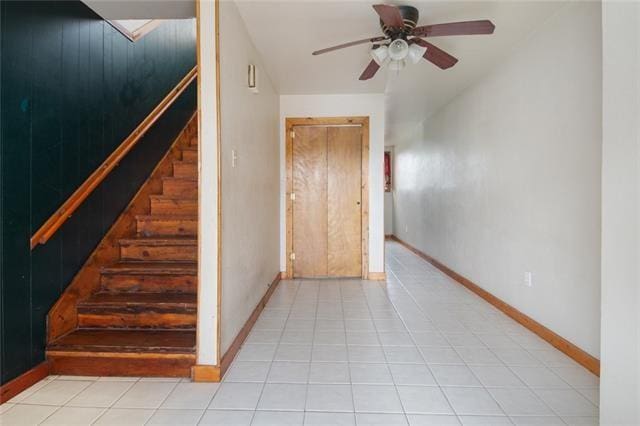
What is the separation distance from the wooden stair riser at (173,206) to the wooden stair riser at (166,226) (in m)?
0.18

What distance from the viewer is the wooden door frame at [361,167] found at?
4.16m

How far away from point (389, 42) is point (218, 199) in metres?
1.70

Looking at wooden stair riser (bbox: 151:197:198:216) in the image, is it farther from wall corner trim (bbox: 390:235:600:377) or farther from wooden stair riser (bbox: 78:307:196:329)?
wall corner trim (bbox: 390:235:600:377)

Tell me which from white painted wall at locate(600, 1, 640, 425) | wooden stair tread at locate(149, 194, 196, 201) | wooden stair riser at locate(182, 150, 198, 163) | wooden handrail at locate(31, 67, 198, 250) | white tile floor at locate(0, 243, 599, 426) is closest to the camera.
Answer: white painted wall at locate(600, 1, 640, 425)

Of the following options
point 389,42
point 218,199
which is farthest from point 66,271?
point 389,42

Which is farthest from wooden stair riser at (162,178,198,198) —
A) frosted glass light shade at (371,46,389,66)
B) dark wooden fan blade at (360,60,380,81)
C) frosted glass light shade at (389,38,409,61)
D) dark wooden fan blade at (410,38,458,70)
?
dark wooden fan blade at (410,38,458,70)

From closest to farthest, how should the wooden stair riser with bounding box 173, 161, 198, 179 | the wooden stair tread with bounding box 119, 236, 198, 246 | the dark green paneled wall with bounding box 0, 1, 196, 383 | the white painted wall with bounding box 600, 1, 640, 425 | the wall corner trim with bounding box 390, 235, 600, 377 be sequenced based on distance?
the white painted wall with bounding box 600, 1, 640, 425, the dark green paneled wall with bounding box 0, 1, 196, 383, the wall corner trim with bounding box 390, 235, 600, 377, the wooden stair tread with bounding box 119, 236, 198, 246, the wooden stair riser with bounding box 173, 161, 198, 179

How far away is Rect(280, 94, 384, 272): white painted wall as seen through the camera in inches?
163

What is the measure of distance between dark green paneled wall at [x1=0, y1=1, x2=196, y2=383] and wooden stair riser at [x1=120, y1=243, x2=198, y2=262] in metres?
0.27

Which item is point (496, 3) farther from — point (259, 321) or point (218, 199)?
point (259, 321)

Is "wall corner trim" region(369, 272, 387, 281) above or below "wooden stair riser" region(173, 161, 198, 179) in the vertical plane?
below

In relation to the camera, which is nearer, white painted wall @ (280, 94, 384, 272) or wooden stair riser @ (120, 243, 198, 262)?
wooden stair riser @ (120, 243, 198, 262)

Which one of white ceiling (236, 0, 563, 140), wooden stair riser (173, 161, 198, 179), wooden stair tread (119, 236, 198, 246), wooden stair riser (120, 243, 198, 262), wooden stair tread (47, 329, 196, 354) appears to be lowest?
wooden stair tread (47, 329, 196, 354)

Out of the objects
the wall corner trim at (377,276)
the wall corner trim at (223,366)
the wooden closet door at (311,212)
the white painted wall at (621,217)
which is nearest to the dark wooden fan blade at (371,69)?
the wooden closet door at (311,212)
